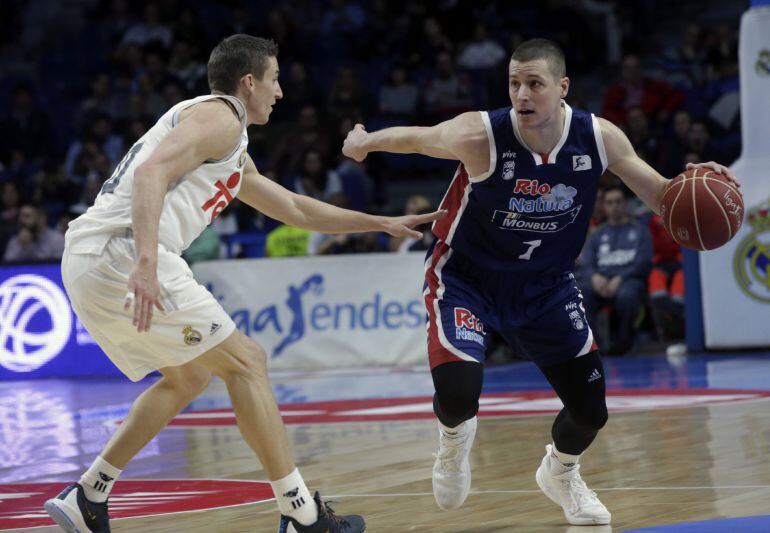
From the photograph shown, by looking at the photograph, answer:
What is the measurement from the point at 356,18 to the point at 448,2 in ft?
4.75

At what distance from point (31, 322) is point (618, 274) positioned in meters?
5.76

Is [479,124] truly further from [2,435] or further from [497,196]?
[2,435]

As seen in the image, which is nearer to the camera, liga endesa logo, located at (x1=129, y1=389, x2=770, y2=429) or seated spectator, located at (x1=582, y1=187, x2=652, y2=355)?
liga endesa logo, located at (x1=129, y1=389, x2=770, y2=429)

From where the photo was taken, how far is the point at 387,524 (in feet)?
17.5

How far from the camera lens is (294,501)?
16.0 feet

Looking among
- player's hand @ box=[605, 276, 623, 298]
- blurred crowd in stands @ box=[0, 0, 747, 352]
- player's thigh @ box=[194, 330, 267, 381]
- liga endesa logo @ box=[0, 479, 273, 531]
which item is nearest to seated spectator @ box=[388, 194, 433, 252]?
blurred crowd in stands @ box=[0, 0, 747, 352]

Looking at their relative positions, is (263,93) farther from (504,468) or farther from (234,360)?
(504,468)

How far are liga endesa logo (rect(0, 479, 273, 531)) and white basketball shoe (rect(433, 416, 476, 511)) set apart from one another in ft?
3.49

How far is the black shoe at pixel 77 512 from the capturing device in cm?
504

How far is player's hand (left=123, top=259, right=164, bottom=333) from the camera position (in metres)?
4.55

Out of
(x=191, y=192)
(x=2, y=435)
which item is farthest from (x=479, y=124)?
(x=2, y=435)

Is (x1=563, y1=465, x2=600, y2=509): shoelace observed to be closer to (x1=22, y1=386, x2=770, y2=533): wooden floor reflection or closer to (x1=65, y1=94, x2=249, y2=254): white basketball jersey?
(x1=22, y1=386, x2=770, y2=533): wooden floor reflection

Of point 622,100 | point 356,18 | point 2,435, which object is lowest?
point 2,435

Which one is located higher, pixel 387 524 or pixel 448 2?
pixel 448 2
